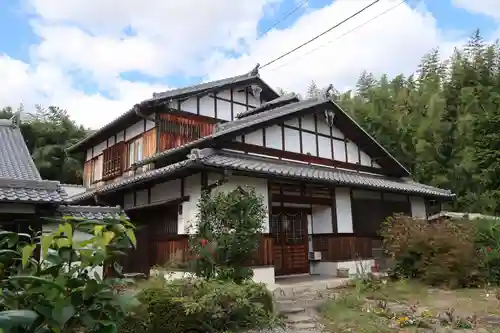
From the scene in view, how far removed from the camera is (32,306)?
2012 millimetres

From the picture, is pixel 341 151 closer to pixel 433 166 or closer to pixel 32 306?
pixel 433 166

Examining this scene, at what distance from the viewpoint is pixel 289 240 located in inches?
452

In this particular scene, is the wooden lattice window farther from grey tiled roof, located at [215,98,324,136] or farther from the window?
grey tiled roof, located at [215,98,324,136]

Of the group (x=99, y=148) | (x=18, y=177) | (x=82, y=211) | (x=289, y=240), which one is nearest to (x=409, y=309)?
(x=289, y=240)

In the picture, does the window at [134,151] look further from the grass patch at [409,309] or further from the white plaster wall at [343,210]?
the grass patch at [409,309]

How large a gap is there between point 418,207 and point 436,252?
609 centimetres

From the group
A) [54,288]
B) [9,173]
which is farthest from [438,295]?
[9,173]

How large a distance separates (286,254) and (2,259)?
955cm

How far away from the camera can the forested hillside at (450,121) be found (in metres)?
14.6

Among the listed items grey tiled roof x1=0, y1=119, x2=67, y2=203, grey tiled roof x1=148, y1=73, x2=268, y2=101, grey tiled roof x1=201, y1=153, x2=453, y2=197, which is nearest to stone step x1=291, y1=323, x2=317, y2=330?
grey tiled roof x1=201, y1=153, x2=453, y2=197

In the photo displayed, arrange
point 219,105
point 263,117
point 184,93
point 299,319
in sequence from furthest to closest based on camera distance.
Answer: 1. point 219,105
2. point 184,93
3. point 263,117
4. point 299,319

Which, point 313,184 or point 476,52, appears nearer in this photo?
point 313,184

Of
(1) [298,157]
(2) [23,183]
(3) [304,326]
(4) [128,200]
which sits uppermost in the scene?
(1) [298,157]

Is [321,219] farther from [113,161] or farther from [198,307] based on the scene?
[113,161]
